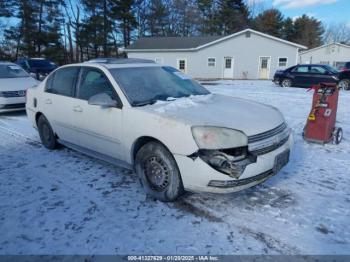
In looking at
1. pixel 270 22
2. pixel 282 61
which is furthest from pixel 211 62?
pixel 270 22

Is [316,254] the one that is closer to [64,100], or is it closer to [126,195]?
[126,195]

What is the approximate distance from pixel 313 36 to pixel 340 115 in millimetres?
52050

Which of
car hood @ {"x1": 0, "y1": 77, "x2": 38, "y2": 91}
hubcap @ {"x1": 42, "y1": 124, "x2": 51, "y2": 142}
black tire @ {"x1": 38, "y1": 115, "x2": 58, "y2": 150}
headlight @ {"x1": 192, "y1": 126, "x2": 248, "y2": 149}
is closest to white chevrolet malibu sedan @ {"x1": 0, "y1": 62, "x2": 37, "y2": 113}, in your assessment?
car hood @ {"x1": 0, "y1": 77, "x2": 38, "y2": 91}

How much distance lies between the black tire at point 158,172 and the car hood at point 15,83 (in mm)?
6521

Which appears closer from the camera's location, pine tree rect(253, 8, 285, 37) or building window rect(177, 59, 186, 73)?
building window rect(177, 59, 186, 73)

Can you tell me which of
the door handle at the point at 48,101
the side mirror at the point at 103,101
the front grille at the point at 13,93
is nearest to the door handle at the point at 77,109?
the side mirror at the point at 103,101

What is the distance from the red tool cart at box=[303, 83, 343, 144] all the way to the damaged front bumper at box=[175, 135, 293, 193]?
3067 mm

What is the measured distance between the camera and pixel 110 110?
3.85 m

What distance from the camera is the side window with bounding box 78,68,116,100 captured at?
158 inches

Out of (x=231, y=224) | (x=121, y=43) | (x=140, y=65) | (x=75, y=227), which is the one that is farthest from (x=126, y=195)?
(x=121, y=43)

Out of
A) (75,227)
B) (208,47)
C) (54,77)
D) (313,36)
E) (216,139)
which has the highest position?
(313,36)

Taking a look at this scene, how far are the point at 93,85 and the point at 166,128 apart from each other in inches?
65.9

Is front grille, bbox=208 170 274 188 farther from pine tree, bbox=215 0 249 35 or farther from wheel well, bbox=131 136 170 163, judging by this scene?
pine tree, bbox=215 0 249 35

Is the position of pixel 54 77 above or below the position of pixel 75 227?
above
